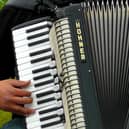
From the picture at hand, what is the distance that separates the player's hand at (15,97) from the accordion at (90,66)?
0.14m

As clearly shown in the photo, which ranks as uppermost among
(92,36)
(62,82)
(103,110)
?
(92,36)

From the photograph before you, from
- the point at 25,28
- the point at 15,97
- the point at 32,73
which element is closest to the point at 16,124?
the point at 15,97

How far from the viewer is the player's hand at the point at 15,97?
7.28 ft

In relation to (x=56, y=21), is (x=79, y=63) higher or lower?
lower

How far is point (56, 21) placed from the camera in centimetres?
212

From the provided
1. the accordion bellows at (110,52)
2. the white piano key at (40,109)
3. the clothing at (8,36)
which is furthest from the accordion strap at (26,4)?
the white piano key at (40,109)

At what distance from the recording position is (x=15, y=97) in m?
2.26

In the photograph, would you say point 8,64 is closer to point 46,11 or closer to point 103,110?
point 46,11

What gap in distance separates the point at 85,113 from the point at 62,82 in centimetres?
16

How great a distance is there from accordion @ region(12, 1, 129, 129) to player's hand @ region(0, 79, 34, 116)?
0.14 metres

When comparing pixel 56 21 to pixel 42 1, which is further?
pixel 42 1

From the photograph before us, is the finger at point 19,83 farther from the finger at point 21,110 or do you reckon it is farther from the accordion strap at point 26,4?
the accordion strap at point 26,4

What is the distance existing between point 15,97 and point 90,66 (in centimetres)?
40

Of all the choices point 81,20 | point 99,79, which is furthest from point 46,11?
point 99,79
